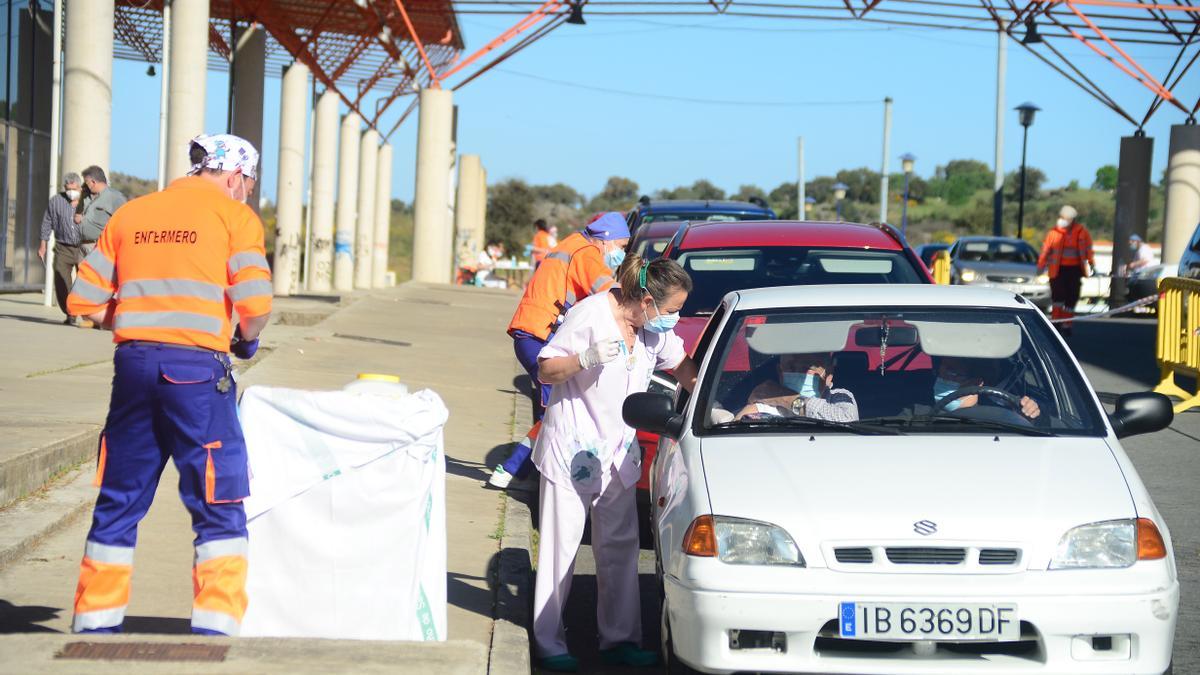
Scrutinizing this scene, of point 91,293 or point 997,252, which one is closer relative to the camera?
point 91,293

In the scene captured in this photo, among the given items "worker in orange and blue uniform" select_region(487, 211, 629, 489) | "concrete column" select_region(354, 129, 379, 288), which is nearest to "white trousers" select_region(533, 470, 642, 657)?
"worker in orange and blue uniform" select_region(487, 211, 629, 489)

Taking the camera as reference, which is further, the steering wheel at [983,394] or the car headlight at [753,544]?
the steering wheel at [983,394]

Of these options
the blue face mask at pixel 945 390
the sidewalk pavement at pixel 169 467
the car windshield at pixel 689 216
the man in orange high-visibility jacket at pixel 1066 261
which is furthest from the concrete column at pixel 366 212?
the blue face mask at pixel 945 390

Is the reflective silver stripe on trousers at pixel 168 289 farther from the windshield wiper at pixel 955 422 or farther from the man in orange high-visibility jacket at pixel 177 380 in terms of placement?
A: the windshield wiper at pixel 955 422

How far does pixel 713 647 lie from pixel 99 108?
579 inches

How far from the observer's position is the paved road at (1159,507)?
249 inches

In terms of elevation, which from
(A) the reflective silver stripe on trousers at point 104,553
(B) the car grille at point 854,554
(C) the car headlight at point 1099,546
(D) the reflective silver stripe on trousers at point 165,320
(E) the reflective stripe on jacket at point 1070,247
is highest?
(E) the reflective stripe on jacket at point 1070,247

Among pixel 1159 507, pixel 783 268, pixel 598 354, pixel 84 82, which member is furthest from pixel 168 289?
pixel 84 82

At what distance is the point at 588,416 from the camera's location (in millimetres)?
5828

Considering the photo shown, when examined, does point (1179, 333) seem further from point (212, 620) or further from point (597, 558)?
point (212, 620)

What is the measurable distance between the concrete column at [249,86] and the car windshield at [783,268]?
18277 millimetres

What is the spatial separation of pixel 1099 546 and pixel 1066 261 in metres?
17.2

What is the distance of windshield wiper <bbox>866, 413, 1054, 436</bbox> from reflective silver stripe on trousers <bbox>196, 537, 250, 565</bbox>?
2.42 meters

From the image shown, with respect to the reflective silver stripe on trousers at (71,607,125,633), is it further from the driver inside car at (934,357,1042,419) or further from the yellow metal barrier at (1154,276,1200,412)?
the yellow metal barrier at (1154,276,1200,412)
